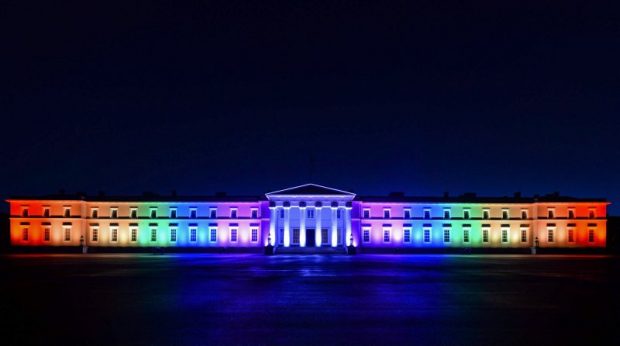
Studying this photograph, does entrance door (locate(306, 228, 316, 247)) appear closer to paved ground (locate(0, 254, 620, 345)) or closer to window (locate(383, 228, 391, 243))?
window (locate(383, 228, 391, 243))

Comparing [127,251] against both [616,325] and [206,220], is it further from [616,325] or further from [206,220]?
[616,325]

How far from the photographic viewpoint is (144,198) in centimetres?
8850

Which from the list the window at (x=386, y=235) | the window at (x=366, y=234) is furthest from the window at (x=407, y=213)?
the window at (x=366, y=234)

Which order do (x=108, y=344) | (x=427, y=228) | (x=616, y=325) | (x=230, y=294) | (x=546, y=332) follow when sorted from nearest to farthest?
(x=108, y=344) < (x=546, y=332) < (x=616, y=325) < (x=230, y=294) < (x=427, y=228)

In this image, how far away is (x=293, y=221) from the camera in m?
85.7

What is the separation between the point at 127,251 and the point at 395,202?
34105 mm

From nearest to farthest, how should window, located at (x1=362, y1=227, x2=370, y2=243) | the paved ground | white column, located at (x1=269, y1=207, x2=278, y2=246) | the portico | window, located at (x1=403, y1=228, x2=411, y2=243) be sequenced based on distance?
the paved ground
white column, located at (x1=269, y1=207, x2=278, y2=246)
the portico
window, located at (x1=362, y1=227, x2=370, y2=243)
window, located at (x1=403, y1=228, x2=411, y2=243)

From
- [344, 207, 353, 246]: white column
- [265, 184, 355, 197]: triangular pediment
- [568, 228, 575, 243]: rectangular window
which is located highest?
[265, 184, 355, 197]: triangular pediment

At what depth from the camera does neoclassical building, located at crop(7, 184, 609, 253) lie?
86500 mm

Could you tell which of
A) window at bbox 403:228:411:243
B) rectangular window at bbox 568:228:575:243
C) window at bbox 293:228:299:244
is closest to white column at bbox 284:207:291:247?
window at bbox 293:228:299:244

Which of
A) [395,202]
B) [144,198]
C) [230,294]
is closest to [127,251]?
[144,198]

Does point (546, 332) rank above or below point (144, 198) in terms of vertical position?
below

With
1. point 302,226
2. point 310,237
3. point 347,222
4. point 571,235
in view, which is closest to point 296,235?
point 302,226

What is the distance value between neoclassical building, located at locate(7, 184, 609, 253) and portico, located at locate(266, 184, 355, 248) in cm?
18
